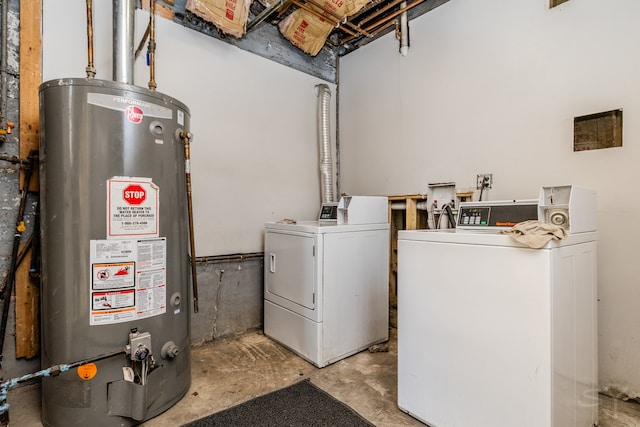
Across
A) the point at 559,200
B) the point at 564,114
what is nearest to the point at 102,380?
the point at 559,200

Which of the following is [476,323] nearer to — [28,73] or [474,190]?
[474,190]

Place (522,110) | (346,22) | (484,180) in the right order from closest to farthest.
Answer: (522,110) < (484,180) < (346,22)

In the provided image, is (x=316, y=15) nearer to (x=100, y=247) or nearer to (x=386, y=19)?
(x=386, y=19)

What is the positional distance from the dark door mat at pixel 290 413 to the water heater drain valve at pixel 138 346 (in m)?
0.45

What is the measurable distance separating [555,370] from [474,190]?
1.50 metres

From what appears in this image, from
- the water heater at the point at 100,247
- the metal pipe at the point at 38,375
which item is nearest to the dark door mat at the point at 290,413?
the water heater at the point at 100,247

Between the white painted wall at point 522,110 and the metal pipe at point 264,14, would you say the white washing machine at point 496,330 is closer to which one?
the white painted wall at point 522,110

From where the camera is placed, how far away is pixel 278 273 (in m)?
2.67

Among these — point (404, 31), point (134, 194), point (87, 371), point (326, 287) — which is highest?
point (404, 31)

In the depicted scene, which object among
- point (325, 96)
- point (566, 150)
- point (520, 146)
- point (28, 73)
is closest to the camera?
point (28, 73)

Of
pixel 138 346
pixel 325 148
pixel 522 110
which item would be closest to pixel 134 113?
pixel 138 346

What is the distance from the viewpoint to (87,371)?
1.54 metres

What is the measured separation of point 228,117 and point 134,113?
1231mm

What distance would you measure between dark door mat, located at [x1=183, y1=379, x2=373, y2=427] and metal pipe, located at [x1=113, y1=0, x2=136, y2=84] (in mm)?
1977
